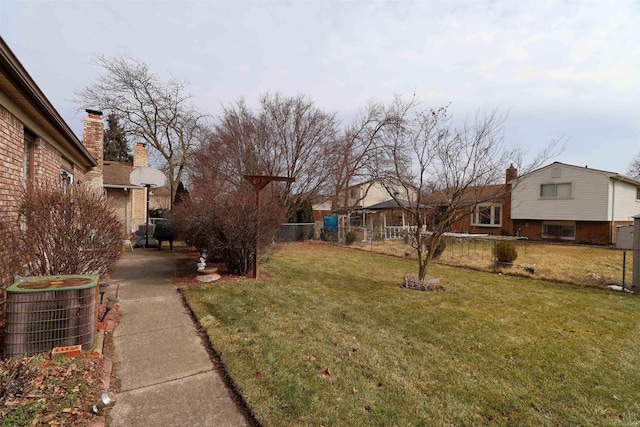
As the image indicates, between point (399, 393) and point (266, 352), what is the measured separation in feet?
5.12

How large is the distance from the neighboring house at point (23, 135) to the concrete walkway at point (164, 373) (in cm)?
226

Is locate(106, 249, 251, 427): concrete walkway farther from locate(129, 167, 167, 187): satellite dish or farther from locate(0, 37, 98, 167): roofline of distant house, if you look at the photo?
locate(129, 167, 167, 187): satellite dish

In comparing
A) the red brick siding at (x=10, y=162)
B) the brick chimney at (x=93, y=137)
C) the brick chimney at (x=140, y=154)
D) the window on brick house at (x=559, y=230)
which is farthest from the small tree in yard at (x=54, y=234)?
the window on brick house at (x=559, y=230)

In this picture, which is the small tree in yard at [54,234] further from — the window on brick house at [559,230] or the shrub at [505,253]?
the window on brick house at [559,230]

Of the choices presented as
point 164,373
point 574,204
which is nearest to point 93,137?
point 164,373

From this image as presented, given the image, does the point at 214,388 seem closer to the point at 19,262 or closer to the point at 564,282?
the point at 19,262

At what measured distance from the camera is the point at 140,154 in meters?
20.9

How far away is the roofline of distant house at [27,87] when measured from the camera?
125 inches

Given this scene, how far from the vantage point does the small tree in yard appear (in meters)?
3.86

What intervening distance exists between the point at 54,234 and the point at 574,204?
76.0 ft

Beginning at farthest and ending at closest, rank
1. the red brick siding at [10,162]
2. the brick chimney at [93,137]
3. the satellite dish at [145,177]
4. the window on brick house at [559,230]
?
the window on brick house at [559,230]
the satellite dish at [145,177]
the brick chimney at [93,137]
the red brick siding at [10,162]

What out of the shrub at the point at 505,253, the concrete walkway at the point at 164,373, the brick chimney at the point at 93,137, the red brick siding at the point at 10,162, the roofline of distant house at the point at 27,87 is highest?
the brick chimney at the point at 93,137

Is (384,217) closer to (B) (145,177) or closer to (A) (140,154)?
(B) (145,177)

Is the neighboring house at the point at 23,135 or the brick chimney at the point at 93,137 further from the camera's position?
the brick chimney at the point at 93,137
